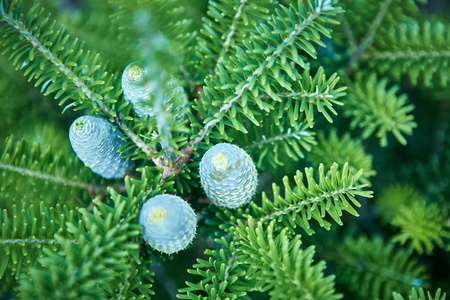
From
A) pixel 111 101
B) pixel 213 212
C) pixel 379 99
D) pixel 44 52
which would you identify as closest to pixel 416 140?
pixel 379 99

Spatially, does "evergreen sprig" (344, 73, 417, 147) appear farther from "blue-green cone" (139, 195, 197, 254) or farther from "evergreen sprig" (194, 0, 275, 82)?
"blue-green cone" (139, 195, 197, 254)

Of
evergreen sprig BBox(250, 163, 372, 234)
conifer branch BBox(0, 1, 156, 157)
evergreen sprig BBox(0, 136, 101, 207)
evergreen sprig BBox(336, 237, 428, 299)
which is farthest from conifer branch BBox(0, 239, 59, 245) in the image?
evergreen sprig BBox(336, 237, 428, 299)

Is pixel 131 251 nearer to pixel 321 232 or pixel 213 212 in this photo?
pixel 213 212

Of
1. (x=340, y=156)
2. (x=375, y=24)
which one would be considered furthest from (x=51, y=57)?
(x=375, y=24)

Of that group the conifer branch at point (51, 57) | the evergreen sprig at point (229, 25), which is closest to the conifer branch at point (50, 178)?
the conifer branch at point (51, 57)

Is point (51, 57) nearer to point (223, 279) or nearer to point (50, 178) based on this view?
point (50, 178)

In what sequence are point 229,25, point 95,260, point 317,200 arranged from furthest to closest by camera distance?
point 229,25
point 317,200
point 95,260

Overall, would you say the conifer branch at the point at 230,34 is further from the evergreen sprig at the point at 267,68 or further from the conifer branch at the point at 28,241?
the conifer branch at the point at 28,241
